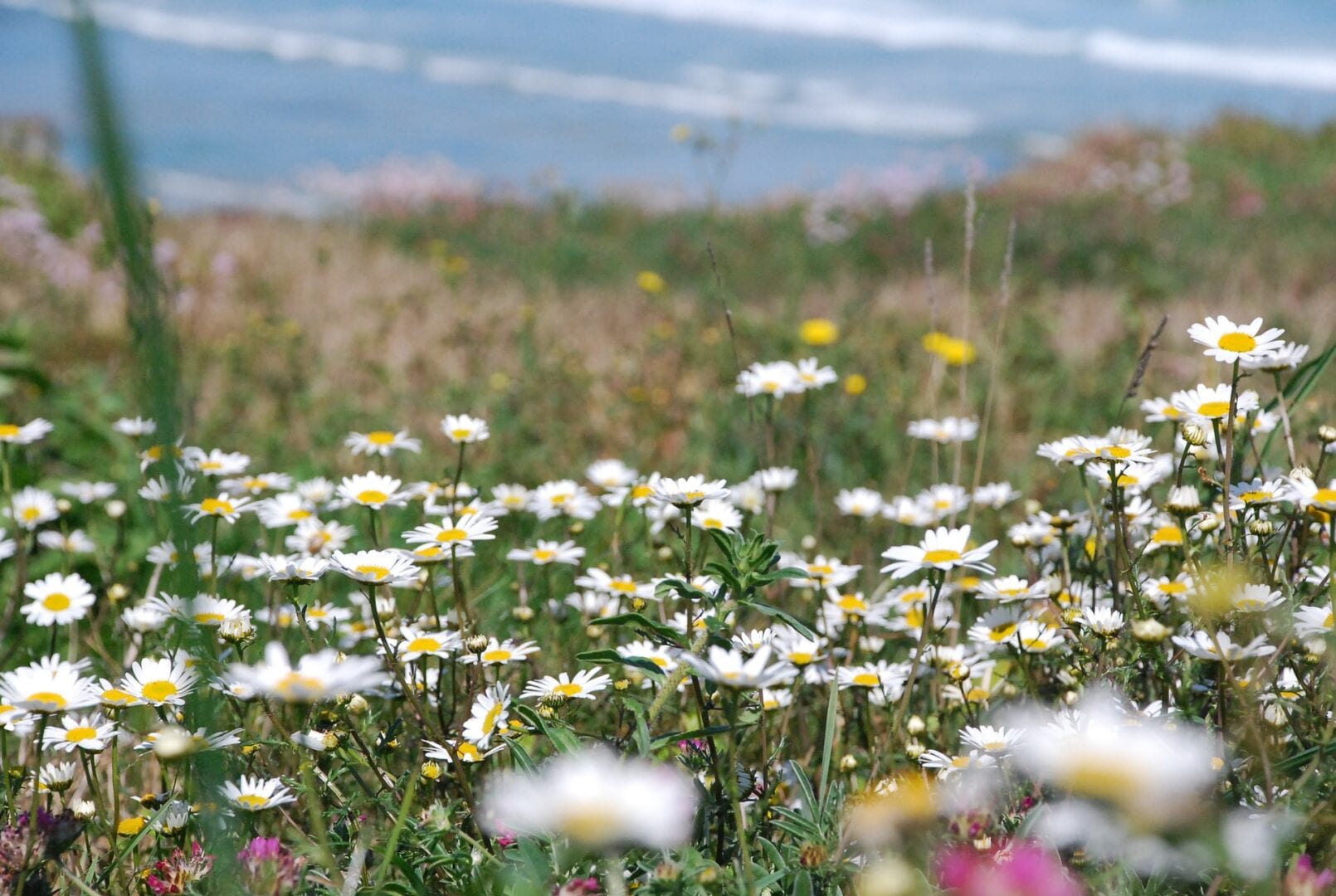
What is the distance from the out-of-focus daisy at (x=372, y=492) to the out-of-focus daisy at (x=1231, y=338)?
113cm

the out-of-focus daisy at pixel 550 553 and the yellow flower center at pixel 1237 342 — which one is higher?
the yellow flower center at pixel 1237 342

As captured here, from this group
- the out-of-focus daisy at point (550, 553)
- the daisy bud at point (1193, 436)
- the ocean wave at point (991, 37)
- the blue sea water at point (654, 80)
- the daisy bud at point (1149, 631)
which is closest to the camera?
the daisy bud at point (1149, 631)

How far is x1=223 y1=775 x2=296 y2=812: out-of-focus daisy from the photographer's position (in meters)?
1.21

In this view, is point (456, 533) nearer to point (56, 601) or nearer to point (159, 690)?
point (159, 690)

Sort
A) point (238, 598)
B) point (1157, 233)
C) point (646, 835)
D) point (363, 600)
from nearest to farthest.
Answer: point (646, 835) < point (363, 600) < point (238, 598) < point (1157, 233)

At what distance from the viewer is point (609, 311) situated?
5328 mm

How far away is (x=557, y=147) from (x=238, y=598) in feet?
52.9

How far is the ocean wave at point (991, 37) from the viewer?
23312 mm

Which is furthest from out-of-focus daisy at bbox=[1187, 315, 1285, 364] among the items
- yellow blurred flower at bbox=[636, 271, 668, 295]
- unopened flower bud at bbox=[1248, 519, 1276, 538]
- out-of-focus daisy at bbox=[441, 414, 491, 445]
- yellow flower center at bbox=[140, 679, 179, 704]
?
yellow blurred flower at bbox=[636, 271, 668, 295]

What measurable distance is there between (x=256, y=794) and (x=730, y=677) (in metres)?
0.64

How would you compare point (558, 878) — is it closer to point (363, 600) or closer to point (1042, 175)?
point (363, 600)

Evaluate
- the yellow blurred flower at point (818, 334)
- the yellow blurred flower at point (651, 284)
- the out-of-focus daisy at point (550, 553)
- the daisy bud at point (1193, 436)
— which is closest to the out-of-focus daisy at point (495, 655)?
the out-of-focus daisy at point (550, 553)

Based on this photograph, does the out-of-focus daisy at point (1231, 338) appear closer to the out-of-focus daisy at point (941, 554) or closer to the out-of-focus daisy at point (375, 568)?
the out-of-focus daisy at point (941, 554)

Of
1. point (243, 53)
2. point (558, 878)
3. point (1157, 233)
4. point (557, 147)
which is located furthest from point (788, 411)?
point (243, 53)
